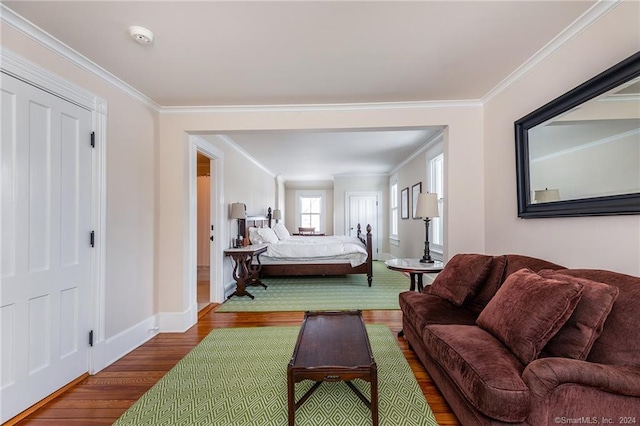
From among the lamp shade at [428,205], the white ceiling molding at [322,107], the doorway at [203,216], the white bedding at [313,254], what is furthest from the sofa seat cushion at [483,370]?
the doorway at [203,216]

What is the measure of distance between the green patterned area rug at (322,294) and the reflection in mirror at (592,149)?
2.30 m

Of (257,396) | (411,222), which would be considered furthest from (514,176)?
(411,222)

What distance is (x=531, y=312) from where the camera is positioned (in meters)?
1.38

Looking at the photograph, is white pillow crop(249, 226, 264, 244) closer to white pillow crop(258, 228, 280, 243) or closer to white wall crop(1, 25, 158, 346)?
white pillow crop(258, 228, 280, 243)

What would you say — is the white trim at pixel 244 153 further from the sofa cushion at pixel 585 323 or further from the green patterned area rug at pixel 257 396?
the sofa cushion at pixel 585 323

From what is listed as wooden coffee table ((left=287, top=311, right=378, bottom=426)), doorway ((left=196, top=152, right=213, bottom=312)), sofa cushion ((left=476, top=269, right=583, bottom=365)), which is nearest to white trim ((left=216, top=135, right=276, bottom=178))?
doorway ((left=196, top=152, right=213, bottom=312))

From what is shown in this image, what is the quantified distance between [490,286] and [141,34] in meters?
3.00

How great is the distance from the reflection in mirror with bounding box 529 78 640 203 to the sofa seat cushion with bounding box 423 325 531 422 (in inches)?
42.8

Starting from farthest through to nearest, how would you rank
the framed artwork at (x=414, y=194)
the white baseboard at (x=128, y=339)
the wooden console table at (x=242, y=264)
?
the framed artwork at (x=414, y=194) → the wooden console table at (x=242, y=264) → the white baseboard at (x=128, y=339)

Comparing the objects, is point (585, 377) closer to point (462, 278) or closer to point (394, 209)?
point (462, 278)

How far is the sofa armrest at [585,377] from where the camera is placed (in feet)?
3.68

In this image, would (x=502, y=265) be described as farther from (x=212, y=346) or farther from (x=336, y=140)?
(x=336, y=140)

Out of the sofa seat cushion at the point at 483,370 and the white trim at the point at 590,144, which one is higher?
the white trim at the point at 590,144

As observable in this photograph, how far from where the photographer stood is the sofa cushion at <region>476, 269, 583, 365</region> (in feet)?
4.28
